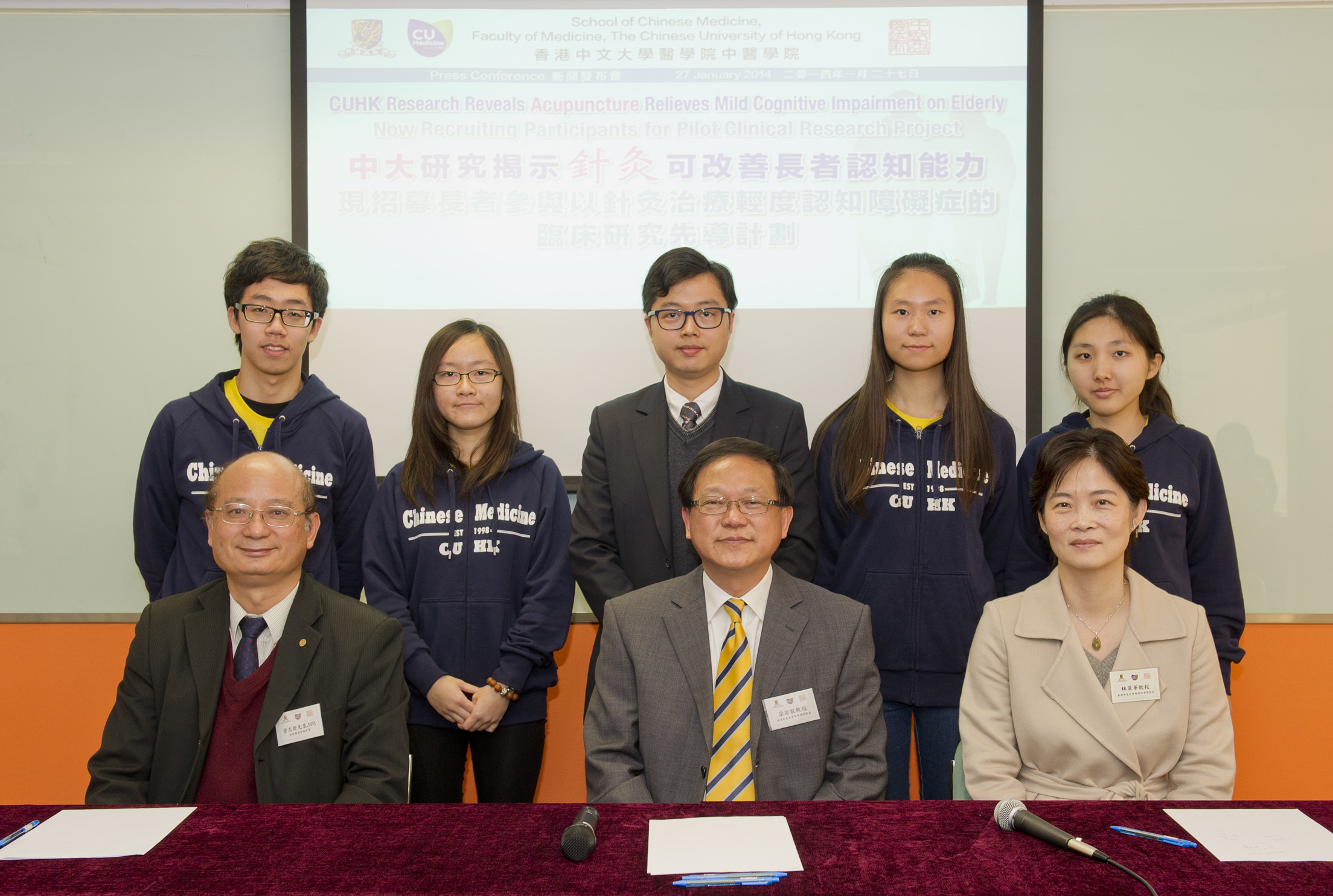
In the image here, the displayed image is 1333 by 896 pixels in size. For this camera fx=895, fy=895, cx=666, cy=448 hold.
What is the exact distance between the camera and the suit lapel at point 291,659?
186 centimetres

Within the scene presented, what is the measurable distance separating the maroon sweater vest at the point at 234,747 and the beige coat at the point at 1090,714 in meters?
1.52

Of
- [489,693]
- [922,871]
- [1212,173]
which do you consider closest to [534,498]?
[489,693]

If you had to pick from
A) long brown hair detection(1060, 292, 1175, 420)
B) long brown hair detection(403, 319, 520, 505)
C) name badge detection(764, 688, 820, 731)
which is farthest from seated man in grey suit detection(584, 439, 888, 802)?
long brown hair detection(1060, 292, 1175, 420)

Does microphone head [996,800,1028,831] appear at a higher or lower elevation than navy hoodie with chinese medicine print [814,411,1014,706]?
lower

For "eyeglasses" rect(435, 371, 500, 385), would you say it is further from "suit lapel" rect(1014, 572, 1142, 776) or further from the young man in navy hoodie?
"suit lapel" rect(1014, 572, 1142, 776)

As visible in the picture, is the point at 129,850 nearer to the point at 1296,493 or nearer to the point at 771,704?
the point at 771,704

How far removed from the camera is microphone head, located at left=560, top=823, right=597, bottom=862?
1291mm

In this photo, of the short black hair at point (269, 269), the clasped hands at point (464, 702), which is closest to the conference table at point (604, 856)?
the clasped hands at point (464, 702)

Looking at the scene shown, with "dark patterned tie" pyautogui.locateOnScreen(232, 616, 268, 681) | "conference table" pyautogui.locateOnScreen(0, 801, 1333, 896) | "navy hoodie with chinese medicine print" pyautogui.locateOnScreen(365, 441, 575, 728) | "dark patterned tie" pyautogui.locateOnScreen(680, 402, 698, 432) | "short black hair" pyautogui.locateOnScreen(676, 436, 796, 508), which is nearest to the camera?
"conference table" pyautogui.locateOnScreen(0, 801, 1333, 896)

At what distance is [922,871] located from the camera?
4.14ft

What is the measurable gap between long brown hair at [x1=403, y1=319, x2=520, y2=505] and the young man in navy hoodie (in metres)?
0.28

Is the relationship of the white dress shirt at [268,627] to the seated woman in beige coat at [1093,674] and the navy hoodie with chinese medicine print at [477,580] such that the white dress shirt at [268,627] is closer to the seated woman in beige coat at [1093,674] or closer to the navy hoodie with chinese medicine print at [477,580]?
the navy hoodie with chinese medicine print at [477,580]

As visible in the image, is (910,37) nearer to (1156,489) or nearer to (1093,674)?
(1156,489)

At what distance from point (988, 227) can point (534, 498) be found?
2.01 m
